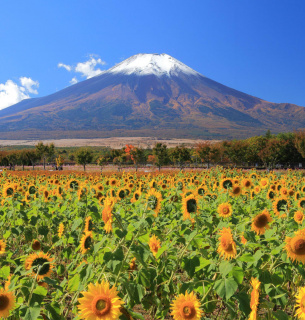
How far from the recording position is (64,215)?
518 centimetres

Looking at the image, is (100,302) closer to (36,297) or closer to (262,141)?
(36,297)

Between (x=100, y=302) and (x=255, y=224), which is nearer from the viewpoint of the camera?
(x=100, y=302)

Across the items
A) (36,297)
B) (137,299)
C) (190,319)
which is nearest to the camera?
(190,319)

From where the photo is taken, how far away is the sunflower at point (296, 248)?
241cm

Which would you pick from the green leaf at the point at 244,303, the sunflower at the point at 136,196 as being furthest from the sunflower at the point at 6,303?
the sunflower at the point at 136,196

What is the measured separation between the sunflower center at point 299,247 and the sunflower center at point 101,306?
4.88 ft

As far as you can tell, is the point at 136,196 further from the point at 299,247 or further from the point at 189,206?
the point at 299,247

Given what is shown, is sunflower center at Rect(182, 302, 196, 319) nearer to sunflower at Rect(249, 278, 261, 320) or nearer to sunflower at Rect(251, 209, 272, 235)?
sunflower at Rect(249, 278, 261, 320)

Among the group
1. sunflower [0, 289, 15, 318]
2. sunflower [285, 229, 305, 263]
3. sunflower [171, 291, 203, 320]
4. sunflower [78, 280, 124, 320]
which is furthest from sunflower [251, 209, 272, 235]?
sunflower [0, 289, 15, 318]

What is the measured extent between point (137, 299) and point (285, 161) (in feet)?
208

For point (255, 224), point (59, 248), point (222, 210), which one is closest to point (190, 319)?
point (255, 224)

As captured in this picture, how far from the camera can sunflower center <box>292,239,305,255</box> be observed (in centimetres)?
240

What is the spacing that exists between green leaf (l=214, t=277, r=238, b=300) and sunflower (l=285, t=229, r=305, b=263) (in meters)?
0.62

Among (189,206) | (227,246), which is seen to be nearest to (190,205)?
(189,206)
